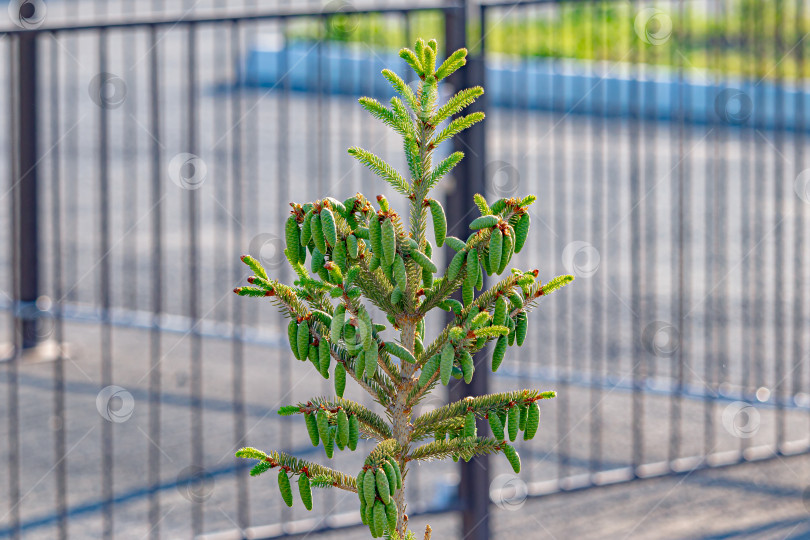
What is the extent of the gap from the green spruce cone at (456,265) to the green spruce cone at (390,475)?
1.01 feet

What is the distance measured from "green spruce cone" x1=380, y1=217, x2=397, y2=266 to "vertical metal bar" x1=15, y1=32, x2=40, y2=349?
4109mm

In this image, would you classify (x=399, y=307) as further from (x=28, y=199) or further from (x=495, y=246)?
(x=28, y=199)

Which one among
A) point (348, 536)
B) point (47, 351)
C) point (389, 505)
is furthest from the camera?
point (47, 351)

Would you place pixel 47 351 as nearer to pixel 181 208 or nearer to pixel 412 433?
pixel 181 208

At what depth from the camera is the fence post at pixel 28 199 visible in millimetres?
5480

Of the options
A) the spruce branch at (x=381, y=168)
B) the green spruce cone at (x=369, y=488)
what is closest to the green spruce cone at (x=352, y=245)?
the spruce branch at (x=381, y=168)

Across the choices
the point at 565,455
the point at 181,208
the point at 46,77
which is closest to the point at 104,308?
the point at 565,455

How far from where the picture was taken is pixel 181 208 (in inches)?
380

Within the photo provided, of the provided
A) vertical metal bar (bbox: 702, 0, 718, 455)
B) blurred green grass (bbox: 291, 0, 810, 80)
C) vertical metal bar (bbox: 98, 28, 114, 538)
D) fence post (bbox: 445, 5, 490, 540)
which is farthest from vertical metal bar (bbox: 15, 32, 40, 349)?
vertical metal bar (bbox: 702, 0, 718, 455)

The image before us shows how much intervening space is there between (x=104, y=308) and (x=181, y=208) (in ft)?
18.7

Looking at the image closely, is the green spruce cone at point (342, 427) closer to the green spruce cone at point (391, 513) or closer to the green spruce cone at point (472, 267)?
the green spruce cone at point (391, 513)

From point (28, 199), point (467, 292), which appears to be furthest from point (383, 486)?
point (28, 199)

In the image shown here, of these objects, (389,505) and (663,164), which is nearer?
(389,505)

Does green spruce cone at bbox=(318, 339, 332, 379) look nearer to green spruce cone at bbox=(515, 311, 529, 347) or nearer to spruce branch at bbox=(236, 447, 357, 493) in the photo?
spruce branch at bbox=(236, 447, 357, 493)
